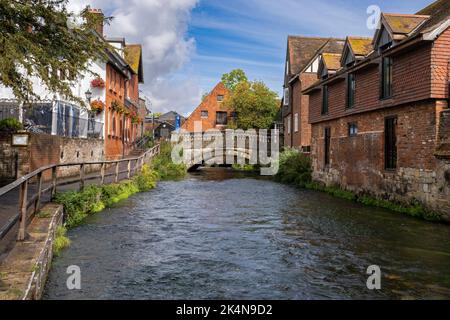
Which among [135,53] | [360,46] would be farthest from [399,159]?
[135,53]

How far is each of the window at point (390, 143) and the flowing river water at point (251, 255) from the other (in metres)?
2.49

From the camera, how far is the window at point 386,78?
16094 millimetres

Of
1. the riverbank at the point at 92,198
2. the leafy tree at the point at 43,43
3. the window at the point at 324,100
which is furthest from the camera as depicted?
the window at the point at 324,100

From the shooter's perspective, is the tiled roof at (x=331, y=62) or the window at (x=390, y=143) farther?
the tiled roof at (x=331, y=62)

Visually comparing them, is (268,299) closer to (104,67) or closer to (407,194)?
(407,194)

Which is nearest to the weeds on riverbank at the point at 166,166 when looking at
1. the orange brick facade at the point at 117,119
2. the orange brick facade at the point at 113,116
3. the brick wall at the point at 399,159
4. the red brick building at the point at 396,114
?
the orange brick facade at the point at 117,119

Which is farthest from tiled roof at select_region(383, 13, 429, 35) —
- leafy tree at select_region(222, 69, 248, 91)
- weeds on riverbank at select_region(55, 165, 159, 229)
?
leafy tree at select_region(222, 69, 248, 91)

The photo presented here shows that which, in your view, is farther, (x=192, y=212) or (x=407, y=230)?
(x=192, y=212)

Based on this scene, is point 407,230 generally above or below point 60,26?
below

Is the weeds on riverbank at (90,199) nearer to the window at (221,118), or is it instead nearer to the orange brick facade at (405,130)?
the orange brick facade at (405,130)
